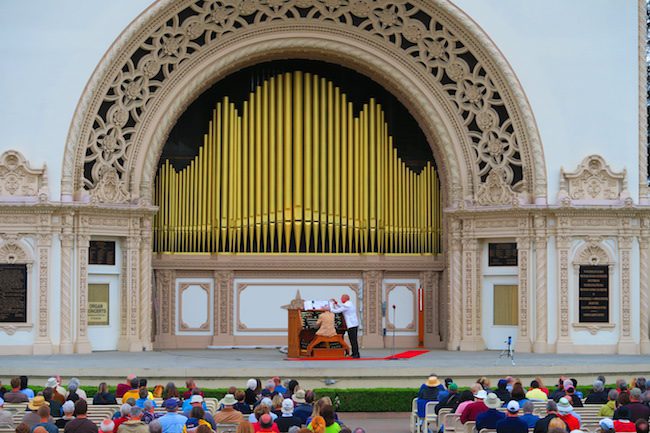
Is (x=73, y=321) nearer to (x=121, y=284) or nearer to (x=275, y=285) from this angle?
(x=121, y=284)

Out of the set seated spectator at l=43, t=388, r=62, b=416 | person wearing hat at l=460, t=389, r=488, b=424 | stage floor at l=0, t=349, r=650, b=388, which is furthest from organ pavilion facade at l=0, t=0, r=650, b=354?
person wearing hat at l=460, t=389, r=488, b=424

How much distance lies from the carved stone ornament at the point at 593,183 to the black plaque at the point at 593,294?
1747mm

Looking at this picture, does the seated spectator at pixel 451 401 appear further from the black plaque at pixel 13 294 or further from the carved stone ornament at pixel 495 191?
the black plaque at pixel 13 294

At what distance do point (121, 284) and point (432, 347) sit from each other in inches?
334

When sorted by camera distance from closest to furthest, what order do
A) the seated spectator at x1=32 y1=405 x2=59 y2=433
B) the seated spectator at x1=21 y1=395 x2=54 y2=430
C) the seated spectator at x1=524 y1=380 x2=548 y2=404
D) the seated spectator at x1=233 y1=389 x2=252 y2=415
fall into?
the seated spectator at x1=32 y1=405 x2=59 y2=433, the seated spectator at x1=21 y1=395 x2=54 y2=430, the seated spectator at x1=233 y1=389 x2=252 y2=415, the seated spectator at x1=524 y1=380 x2=548 y2=404

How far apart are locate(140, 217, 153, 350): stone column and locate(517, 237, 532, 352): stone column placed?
937 cm

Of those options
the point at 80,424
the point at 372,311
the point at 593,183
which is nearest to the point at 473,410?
Answer: the point at 80,424

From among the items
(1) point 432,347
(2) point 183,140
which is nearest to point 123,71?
(2) point 183,140

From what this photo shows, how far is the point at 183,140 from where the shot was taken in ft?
120

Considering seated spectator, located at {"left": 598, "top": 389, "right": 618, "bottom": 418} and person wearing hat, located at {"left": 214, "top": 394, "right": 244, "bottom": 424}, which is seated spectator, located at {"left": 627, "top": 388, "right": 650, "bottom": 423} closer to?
seated spectator, located at {"left": 598, "top": 389, "right": 618, "bottom": 418}

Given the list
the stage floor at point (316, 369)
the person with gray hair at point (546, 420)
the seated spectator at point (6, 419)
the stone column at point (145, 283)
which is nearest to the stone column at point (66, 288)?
the stage floor at point (316, 369)

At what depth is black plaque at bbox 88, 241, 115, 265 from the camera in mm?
34094

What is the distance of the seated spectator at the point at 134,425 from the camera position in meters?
17.3

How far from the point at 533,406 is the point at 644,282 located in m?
15.6
